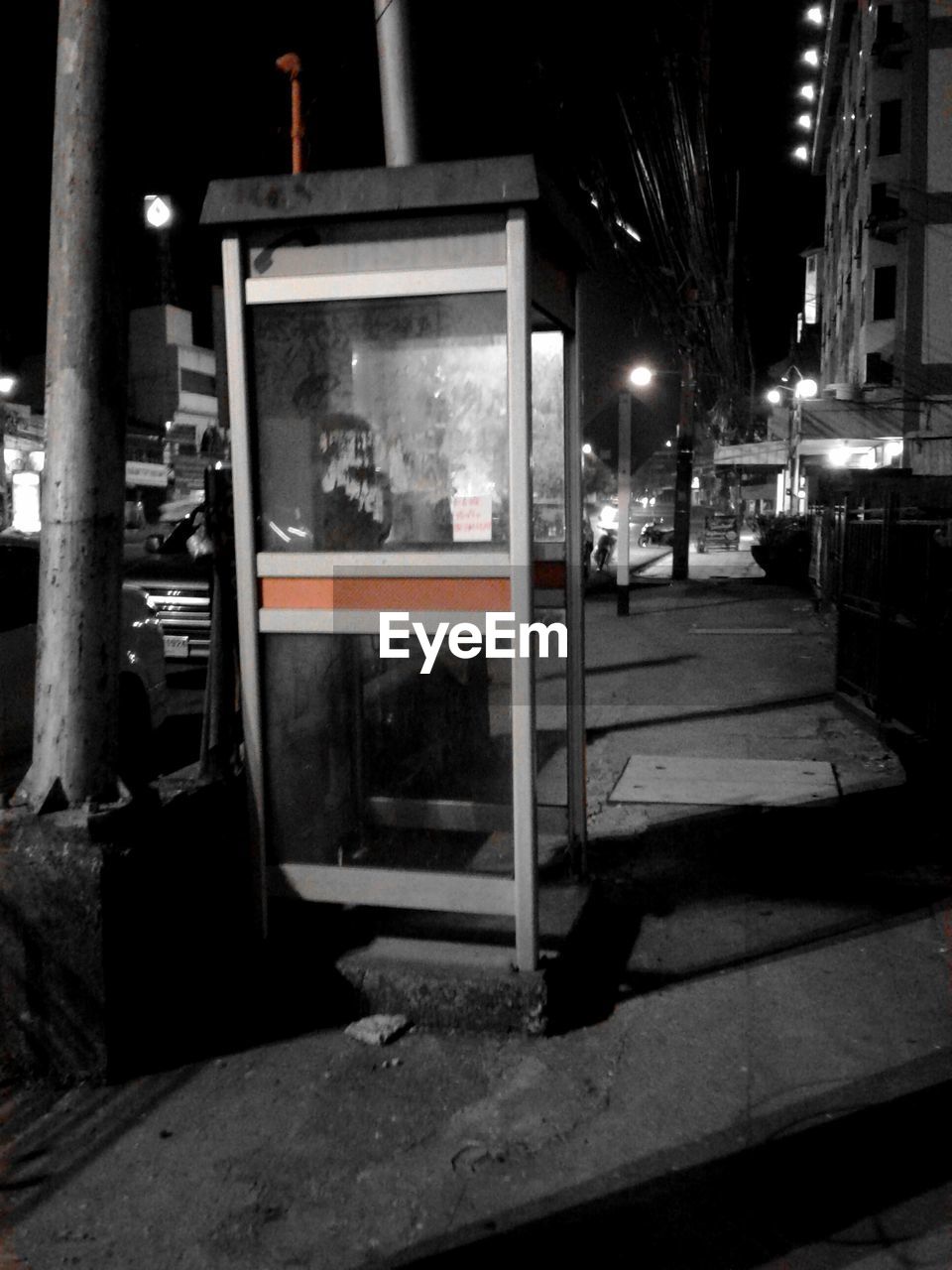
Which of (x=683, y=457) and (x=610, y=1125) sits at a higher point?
(x=683, y=457)

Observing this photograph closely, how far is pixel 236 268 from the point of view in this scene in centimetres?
427

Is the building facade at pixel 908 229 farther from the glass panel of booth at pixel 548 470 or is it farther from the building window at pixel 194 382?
the building window at pixel 194 382

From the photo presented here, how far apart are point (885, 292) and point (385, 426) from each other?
3380cm

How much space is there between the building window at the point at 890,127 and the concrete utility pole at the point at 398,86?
32726 millimetres

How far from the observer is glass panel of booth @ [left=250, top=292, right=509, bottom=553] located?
4.52m

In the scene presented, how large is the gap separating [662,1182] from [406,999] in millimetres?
1308

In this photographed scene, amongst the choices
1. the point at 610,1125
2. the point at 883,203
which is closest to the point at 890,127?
the point at 883,203

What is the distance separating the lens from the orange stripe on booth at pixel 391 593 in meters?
4.14

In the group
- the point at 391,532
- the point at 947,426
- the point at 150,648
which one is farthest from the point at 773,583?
the point at 391,532

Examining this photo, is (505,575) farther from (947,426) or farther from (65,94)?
(947,426)

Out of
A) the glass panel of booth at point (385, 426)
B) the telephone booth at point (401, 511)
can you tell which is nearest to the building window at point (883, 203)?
the telephone booth at point (401, 511)

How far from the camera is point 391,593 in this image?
4.25 metres

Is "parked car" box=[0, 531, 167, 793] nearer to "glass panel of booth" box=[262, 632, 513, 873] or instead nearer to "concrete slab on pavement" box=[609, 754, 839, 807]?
"glass panel of booth" box=[262, 632, 513, 873]

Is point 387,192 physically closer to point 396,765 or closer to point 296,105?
point 396,765
